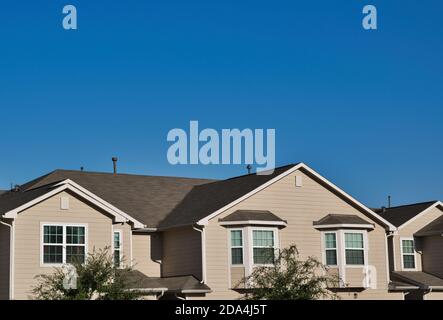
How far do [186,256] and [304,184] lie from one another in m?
6.54

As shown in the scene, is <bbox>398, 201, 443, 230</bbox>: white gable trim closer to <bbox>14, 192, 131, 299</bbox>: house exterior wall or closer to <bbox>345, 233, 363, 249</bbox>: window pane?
<bbox>345, 233, 363, 249</bbox>: window pane

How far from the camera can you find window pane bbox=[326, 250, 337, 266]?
37.6m

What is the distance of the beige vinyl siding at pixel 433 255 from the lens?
43344 mm

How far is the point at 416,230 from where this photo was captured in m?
44.7

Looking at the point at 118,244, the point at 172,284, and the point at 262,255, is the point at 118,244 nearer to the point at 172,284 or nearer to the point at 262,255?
the point at 172,284

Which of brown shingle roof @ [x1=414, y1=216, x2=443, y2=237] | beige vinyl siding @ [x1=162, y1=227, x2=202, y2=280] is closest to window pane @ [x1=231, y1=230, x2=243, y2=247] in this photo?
beige vinyl siding @ [x1=162, y1=227, x2=202, y2=280]

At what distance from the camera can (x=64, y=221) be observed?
32250 millimetres

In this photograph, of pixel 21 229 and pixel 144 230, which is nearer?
pixel 21 229

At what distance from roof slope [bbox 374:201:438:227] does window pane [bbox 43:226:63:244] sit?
19840mm

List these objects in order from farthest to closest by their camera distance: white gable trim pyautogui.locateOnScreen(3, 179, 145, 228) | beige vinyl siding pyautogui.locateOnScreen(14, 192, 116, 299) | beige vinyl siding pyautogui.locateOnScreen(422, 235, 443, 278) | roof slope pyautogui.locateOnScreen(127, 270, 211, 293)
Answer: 1. beige vinyl siding pyautogui.locateOnScreen(422, 235, 443, 278)
2. roof slope pyautogui.locateOnScreen(127, 270, 211, 293)
3. white gable trim pyautogui.locateOnScreen(3, 179, 145, 228)
4. beige vinyl siding pyautogui.locateOnScreen(14, 192, 116, 299)

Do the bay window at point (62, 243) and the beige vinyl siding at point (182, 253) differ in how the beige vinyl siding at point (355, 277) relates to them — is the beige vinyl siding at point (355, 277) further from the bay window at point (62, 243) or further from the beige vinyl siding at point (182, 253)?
the bay window at point (62, 243)
